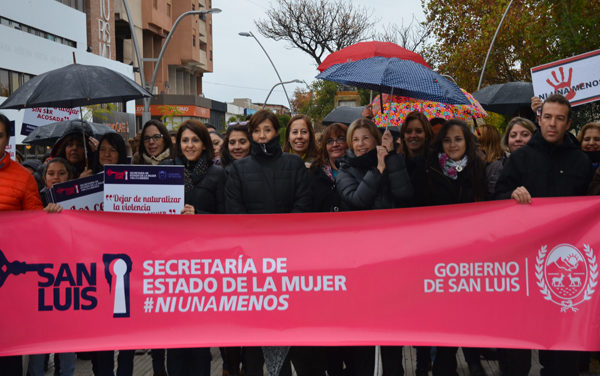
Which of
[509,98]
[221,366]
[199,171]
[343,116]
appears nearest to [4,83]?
[343,116]

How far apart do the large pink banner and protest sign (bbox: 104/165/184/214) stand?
179 mm

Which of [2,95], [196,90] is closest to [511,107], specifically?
[2,95]

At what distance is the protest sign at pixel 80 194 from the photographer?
4.74 metres

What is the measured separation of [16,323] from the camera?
14.9 ft

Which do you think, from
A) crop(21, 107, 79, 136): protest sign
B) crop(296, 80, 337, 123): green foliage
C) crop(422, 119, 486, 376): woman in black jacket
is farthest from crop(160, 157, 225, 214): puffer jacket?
crop(296, 80, 337, 123): green foliage

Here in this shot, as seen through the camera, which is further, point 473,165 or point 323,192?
point 323,192

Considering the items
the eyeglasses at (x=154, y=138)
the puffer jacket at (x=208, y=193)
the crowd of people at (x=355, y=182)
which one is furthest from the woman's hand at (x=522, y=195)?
the eyeglasses at (x=154, y=138)

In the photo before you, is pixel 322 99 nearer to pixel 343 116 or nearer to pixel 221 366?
pixel 343 116

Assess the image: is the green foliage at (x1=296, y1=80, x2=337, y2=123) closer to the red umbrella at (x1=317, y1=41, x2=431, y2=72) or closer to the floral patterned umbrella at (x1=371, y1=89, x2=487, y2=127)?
the floral patterned umbrella at (x1=371, y1=89, x2=487, y2=127)

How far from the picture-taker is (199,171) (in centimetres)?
534

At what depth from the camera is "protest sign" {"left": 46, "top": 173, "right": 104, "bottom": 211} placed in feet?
15.6

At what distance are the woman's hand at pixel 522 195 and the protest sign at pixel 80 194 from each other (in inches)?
115

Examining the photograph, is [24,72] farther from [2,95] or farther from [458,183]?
[458,183]

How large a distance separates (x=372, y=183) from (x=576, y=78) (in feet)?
8.37
